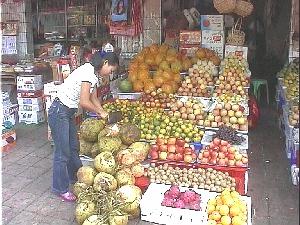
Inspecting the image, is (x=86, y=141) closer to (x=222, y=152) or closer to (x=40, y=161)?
(x=40, y=161)

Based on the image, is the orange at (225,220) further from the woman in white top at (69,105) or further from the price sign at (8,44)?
the price sign at (8,44)

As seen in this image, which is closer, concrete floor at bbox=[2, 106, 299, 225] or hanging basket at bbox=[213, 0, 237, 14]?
concrete floor at bbox=[2, 106, 299, 225]

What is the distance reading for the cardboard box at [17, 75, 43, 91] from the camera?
775 centimetres

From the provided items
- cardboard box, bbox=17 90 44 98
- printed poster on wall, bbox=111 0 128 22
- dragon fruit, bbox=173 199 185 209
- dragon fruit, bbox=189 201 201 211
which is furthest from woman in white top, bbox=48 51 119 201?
printed poster on wall, bbox=111 0 128 22

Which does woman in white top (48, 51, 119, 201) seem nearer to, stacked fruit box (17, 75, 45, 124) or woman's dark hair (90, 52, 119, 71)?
woman's dark hair (90, 52, 119, 71)

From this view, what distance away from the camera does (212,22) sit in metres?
7.85

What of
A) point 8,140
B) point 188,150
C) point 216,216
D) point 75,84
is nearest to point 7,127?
point 8,140

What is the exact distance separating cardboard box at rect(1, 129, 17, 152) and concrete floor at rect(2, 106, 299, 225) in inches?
3.7

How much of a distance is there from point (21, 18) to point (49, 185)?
5.02 m

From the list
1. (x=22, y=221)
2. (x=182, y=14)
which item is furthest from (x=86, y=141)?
(x=182, y=14)

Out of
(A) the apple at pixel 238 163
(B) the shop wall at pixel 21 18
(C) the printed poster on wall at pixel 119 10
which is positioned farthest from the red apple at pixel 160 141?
(B) the shop wall at pixel 21 18

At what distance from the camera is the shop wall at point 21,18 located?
932 centimetres

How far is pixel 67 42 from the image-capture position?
1022cm

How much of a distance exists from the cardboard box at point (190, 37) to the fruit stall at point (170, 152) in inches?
27.9
